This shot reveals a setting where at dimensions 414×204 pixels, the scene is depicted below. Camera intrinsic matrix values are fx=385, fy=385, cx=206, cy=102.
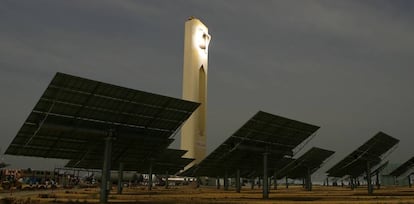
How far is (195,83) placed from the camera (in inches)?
3723

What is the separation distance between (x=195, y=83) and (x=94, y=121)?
6952cm

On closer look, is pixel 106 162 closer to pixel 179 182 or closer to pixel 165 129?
pixel 165 129

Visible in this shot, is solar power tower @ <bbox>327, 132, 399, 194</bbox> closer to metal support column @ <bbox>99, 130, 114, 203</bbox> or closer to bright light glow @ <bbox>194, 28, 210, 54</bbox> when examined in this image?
metal support column @ <bbox>99, 130, 114, 203</bbox>

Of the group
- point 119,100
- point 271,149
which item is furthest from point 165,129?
point 271,149

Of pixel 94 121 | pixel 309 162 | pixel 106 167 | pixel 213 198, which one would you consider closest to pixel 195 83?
pixel 309 162

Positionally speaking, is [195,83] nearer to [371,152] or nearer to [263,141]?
[371,152]

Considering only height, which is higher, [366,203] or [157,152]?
[157,152]

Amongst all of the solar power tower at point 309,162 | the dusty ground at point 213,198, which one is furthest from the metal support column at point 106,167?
the solar power tower at point 309,162

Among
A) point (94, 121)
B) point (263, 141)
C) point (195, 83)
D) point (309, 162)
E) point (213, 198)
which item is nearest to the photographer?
point (94, 121)

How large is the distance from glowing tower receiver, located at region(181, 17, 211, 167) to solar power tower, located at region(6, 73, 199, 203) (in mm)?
61938

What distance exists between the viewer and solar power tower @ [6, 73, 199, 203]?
23.1m

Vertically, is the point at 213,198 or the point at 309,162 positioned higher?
the point at 309,162

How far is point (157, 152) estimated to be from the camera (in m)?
32.2

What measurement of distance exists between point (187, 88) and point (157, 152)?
208ft
